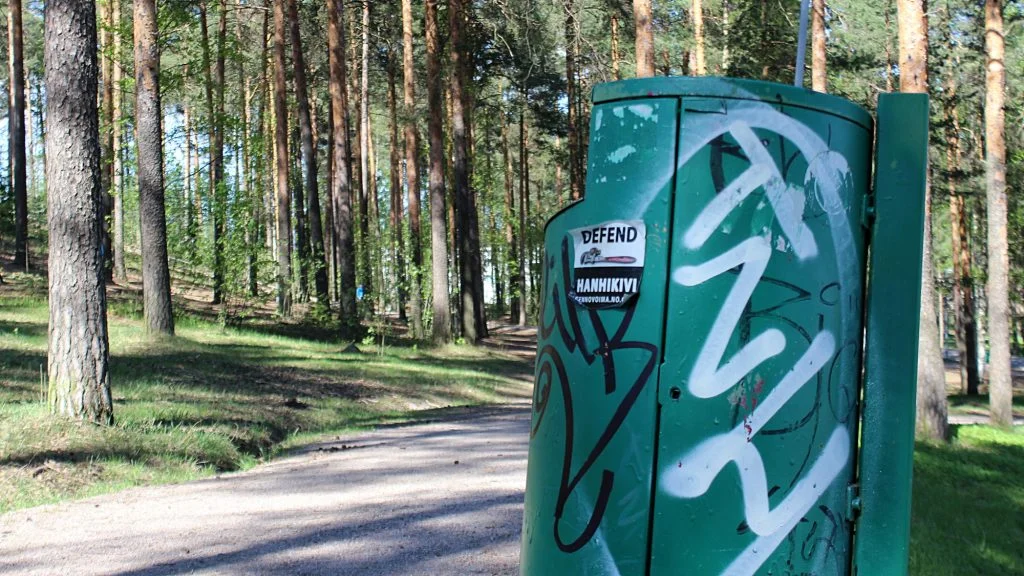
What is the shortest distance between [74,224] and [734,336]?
869 centimetres

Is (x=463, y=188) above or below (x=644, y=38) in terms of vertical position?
below

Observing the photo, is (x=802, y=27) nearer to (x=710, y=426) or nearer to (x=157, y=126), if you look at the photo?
(x=710, y=426)

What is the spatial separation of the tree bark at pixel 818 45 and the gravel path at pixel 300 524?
13.2 metres

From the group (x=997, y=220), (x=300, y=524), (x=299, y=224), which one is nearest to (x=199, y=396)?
(x=300, y=524)

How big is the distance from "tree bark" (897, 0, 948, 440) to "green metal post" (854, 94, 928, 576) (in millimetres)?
12702

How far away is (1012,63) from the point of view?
3309cm

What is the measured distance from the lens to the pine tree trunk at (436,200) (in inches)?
1016

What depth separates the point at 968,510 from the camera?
918 centimetres

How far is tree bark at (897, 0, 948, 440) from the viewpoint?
47.7 ft

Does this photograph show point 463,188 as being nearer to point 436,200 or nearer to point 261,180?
point 436,200

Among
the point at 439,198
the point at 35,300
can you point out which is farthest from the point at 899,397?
the point at 439,198

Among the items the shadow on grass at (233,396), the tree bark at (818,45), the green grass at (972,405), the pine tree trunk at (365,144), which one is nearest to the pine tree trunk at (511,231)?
the pine tree trunk at (365,144)

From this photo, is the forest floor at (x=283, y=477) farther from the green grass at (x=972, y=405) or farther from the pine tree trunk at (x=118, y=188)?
the green grass at (x=972, y=405)

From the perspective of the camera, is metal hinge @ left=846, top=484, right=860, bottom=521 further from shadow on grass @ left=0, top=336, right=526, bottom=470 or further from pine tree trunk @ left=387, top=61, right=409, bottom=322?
pine tree trunk @ left=387, top=61, right=409, bottom=322
